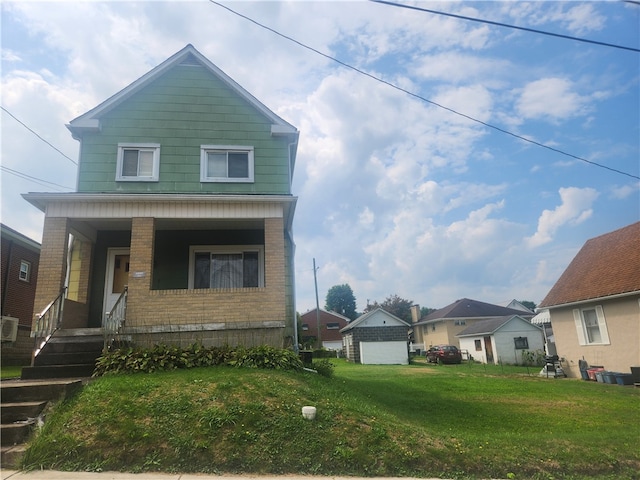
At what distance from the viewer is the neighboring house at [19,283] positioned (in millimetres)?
15602

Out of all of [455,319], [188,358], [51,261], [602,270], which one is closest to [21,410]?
[188,358]

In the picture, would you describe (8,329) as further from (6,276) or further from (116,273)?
(6,276)

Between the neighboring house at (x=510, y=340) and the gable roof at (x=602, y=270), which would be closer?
the gable roof at (x=602, y=270)

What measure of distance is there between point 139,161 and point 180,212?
268 centimetres

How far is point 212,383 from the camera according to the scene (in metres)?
7.11

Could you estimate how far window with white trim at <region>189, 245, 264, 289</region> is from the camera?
12594 millimetres

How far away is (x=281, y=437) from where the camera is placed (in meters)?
5.62

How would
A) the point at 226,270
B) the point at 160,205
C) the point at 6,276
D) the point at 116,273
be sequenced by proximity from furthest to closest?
→ the point at 6,276 → the point at 226,270 → the point at 116,273 → the point at 160,205

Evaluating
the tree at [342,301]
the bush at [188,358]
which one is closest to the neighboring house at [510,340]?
the bush at [188,358]

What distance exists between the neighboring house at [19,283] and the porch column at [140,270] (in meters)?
8.25

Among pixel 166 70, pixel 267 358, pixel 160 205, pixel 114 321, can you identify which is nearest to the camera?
pixel 267 358

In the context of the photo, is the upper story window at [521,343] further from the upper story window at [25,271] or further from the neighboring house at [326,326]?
the upper story window at [25,271]

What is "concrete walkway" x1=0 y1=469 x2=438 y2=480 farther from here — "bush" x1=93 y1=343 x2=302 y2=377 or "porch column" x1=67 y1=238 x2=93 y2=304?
"porch column" x1=67 y1=238 x2=93 y2=304

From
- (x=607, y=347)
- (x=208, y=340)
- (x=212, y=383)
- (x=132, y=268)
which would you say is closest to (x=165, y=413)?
(x=212, y=383)
